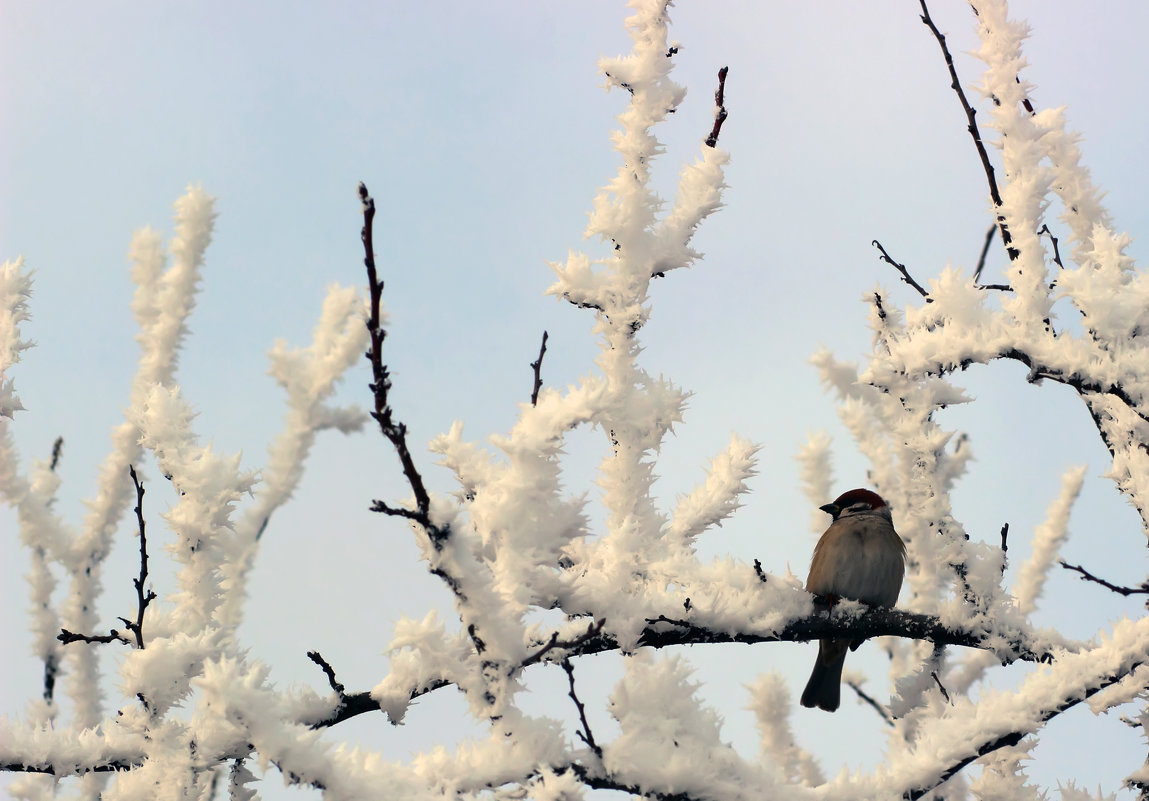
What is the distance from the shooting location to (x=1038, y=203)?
4.05m

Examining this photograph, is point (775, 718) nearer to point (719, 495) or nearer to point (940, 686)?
point (940, 686)

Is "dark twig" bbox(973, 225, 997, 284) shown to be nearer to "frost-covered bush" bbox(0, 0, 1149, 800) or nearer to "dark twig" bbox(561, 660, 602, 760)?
"frost-covered bush" bbox(0, 0, 1149, 800)

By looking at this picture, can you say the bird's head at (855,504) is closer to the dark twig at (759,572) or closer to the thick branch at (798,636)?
the thick branch at (798,636)

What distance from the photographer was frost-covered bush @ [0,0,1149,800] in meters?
2.70

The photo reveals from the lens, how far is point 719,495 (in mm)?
3732

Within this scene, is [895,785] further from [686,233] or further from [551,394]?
[686,233]

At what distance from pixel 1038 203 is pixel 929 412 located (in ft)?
3.22

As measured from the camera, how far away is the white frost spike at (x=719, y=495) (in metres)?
3.70

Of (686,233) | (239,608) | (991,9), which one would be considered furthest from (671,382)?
(239,608)

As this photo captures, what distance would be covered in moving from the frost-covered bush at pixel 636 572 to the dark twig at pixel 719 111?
13mm

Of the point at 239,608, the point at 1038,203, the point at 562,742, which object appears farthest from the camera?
the point at 239,608

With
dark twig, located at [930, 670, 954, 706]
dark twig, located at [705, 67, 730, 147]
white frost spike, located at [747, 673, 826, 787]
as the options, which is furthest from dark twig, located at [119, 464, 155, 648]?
white frost spike, located at [747, 673, 826, 787]

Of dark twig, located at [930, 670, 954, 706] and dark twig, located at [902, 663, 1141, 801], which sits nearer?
dark twig, located at [902, 663, 1141, 801]

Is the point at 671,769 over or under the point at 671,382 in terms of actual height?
under
